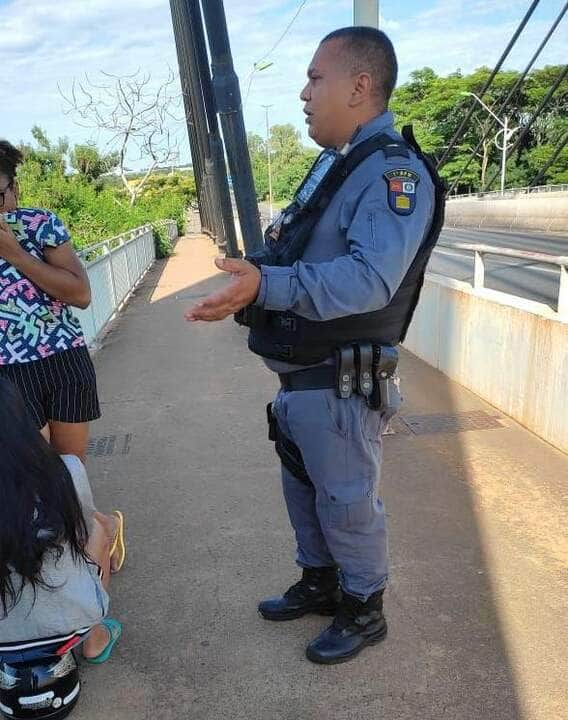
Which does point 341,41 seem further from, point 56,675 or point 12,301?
point 56,675

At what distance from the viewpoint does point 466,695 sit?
2.08 meters

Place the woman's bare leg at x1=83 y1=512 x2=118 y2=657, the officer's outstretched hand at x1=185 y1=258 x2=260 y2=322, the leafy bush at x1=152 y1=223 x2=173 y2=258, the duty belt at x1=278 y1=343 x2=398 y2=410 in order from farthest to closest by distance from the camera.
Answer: the leafy bush at x1=152 y1=223 x2=173 y2=258 → the woman's bare leg at x1=83 y1=512 x2=118 y2=657 → the duty belt at x1=278 y1=343 x2=398 y2=410 → the officer's outstretched hand at x1=185 y1=258 x2=260 y2=322

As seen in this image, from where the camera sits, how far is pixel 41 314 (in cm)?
239

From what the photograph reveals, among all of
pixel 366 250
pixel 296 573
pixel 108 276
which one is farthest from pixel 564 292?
pixel 108 276

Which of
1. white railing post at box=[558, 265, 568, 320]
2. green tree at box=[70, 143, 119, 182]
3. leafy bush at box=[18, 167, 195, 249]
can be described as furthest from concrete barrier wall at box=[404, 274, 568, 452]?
green tree at box=[70, 143, 119, 182]

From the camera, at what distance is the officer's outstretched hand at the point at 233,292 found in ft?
5.67

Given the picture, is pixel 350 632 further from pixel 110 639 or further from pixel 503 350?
pixel 503 350

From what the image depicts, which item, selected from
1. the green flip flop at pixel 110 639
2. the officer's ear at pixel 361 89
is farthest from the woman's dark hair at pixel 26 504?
the officer's ear at pixel 361 89

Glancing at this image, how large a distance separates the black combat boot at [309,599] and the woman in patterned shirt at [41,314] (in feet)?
3.46

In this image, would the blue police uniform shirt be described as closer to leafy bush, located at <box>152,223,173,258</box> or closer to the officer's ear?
the officer's ear

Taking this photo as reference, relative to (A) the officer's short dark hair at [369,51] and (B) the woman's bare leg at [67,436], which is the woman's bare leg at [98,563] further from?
(A) the officer's short dark hair at [369,51]

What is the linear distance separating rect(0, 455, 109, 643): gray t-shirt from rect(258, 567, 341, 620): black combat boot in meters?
0.77

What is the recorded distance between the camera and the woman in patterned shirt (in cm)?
235

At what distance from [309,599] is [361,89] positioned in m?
1.85
